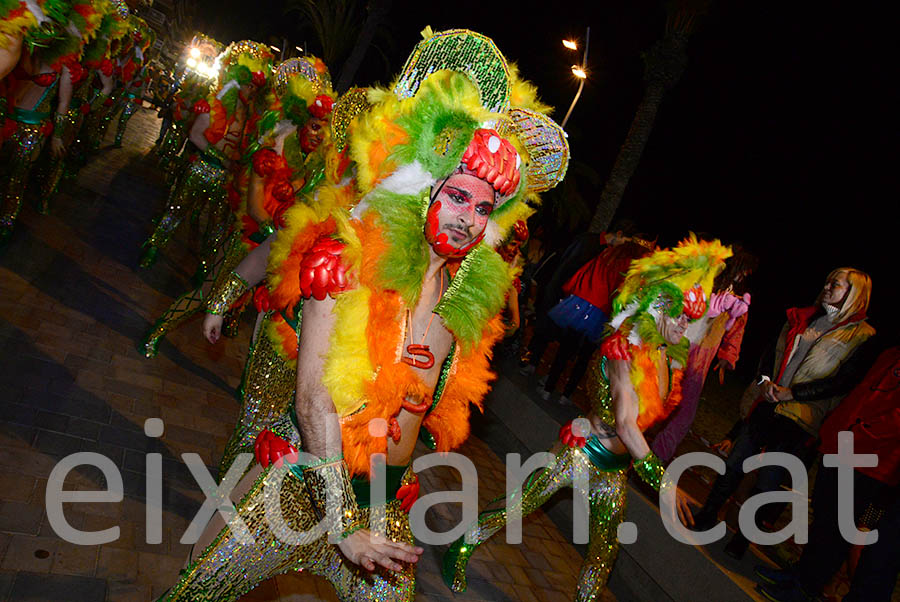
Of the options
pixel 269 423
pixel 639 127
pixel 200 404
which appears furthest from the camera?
pixel 639 127

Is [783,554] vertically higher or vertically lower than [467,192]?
lower

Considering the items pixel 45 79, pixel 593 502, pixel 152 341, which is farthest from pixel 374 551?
pixel 45 79

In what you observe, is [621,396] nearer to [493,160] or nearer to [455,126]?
[493,160]

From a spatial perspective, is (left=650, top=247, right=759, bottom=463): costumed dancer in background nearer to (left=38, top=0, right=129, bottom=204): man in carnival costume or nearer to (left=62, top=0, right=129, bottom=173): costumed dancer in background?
(left=38, top=0, right=129, bottom=204): man in carnival costume

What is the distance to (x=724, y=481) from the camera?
4.73 m

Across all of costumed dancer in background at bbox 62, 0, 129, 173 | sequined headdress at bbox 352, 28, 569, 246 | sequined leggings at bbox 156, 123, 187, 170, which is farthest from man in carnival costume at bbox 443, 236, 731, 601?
sequined leggings at bbox 156, 123, 187, 170

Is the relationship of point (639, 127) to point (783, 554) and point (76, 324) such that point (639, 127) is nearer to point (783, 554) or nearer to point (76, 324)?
point (783, 554)

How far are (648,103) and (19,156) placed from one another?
933 cm

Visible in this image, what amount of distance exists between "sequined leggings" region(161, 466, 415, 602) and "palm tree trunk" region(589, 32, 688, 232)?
9.27m

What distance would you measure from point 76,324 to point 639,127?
9.34 m

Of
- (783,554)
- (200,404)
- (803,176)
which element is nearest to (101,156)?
(200,404)

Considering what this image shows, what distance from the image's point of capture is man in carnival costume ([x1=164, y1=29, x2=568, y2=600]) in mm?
1876

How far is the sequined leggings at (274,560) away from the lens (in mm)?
1890

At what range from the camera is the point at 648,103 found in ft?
35.5
